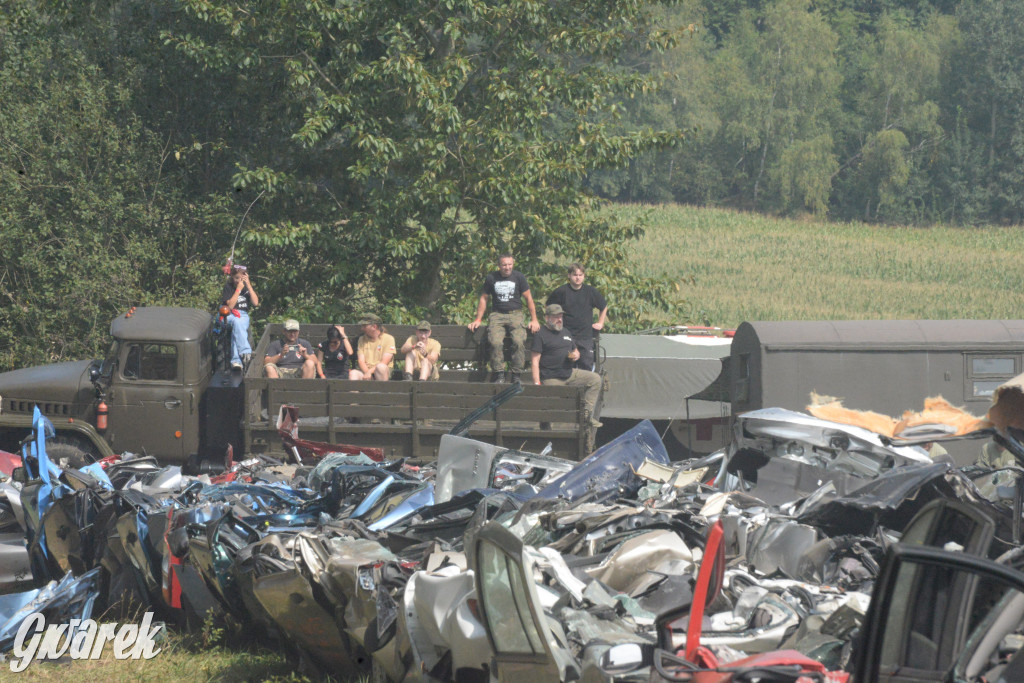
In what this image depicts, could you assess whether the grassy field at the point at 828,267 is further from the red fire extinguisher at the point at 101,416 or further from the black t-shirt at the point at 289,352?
the red fire extinguisher at the point at 101,416

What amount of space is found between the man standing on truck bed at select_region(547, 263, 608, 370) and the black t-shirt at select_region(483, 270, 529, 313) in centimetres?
38

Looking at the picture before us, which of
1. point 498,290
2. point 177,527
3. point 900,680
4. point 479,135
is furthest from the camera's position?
point 479,135

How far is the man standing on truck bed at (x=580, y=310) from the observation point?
11.7 m

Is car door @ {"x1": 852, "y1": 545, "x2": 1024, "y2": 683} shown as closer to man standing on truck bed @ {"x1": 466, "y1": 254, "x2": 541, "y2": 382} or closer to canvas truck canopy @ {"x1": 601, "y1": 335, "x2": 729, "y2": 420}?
man standing on truck bed @ {"x1": 466, "y1": 254, "x2": 541, "y2": 382}

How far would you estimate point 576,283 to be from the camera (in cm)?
1198

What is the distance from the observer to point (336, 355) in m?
11.7

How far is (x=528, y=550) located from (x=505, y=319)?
661 cm

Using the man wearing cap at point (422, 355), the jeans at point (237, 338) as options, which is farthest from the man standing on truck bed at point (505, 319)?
the jeans at point (237, 338)

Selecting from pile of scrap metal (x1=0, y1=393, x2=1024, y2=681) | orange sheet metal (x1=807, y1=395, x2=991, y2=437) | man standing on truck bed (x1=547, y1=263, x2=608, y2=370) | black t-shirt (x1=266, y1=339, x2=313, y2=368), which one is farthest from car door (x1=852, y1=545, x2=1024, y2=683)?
black t-shirt (x1=266, y1=339, x2=313, y2=368)

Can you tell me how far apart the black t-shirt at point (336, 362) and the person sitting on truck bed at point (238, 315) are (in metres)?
0.85

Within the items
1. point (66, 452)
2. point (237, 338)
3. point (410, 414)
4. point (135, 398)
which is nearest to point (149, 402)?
point (135, 398)

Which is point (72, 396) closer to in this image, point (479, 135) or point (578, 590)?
point (479, 135)

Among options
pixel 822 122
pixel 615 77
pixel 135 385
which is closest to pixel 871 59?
pixel 822 122

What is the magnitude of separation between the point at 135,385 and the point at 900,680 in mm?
9119
